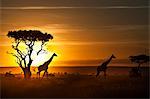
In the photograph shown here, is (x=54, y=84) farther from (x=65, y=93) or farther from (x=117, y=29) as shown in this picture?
(x=117, y=29)

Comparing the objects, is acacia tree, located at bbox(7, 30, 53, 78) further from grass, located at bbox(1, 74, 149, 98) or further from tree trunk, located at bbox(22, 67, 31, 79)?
grass, located at bbox(1, 74, 149, 98)

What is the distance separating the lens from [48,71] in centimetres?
2195

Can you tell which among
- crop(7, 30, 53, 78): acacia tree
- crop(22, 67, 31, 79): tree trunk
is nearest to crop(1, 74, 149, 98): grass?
crop(22, 67, 31, 79): tree trunk

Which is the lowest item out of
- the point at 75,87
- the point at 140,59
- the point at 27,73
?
the point at 75,87

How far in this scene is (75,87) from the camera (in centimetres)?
1834

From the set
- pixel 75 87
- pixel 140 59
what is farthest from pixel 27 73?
pixel 140 59

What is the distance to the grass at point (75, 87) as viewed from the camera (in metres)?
17.3

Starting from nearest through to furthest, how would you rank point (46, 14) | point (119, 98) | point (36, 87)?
1. point (119, 98)
2. point (36, 87)
3. point (46, 14)

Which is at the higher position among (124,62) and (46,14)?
(46,14)

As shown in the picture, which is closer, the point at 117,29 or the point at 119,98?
the point at 119,98

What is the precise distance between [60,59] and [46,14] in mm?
2428

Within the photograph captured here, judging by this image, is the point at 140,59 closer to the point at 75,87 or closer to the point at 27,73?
the point at 75,87

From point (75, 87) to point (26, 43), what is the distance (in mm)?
5839

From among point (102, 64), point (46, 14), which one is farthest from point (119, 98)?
point (46, 14)
